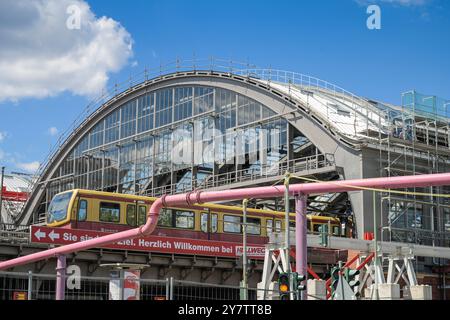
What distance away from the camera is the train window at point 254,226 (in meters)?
49.2

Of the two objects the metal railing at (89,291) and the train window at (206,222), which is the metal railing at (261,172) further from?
the metal railing at (89,291)

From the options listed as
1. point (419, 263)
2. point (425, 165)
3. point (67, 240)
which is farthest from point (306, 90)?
point (67, 240)

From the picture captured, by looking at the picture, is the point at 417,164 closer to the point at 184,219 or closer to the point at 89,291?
the point at 184,219

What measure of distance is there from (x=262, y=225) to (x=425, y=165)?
47.3 feet

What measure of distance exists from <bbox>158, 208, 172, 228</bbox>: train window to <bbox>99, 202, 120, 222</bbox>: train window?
2832 mm

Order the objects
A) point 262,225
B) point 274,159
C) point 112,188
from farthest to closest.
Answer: point 112,188 < point 274,159 < point 262,225

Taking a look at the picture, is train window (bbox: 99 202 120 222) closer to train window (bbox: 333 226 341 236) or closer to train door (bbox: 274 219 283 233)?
train door (bbox: 274 219 283 233)

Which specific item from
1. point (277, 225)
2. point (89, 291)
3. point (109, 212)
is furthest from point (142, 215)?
point (277, 225)

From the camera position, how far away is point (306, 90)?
66125mm

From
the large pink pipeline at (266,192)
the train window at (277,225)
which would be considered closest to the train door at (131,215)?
the train window at (277,225)

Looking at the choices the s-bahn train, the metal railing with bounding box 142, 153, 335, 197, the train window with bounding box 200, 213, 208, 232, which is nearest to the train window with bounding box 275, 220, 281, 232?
the s-bahn train

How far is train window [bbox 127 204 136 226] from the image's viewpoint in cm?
4462

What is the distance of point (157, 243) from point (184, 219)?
5986mm
